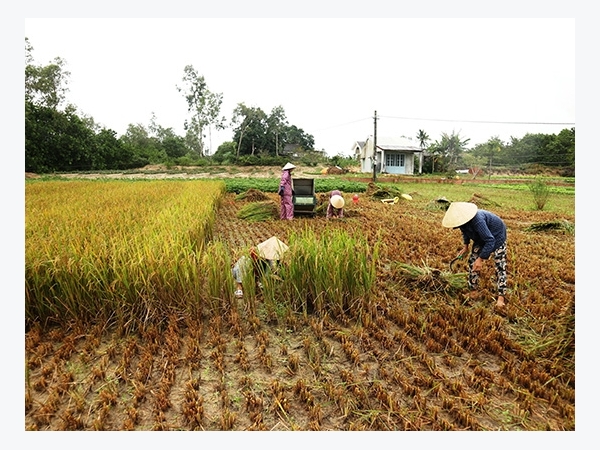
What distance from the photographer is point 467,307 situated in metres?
3.32

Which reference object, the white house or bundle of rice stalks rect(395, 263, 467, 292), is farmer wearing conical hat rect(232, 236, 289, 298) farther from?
the white house

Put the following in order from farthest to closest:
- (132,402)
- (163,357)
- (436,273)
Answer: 1. (436,273)
2. (163,357)
3. (132,402)

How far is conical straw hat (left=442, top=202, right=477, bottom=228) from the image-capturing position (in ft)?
9.89

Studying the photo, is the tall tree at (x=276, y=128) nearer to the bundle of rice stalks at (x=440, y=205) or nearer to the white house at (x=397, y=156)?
the white house at (x=397, y=156)

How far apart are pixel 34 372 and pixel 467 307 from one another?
11.5 feet

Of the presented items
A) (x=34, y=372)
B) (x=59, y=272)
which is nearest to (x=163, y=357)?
(x=34, y=372)

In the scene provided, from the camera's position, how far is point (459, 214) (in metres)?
3.06

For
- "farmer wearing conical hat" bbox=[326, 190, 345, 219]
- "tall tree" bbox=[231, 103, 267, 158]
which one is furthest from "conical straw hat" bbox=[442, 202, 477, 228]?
"tall tree" bbox=[231, 103, 267, 158]

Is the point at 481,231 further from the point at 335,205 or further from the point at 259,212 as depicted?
the point at 259,212

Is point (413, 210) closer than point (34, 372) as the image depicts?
No

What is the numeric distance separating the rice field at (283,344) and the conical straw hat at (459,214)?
0.77 m

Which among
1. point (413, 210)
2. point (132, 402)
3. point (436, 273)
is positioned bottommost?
point (132, 402)

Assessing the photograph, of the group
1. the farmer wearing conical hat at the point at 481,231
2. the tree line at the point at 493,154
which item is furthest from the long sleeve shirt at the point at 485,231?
the tree line at the point at 493,154

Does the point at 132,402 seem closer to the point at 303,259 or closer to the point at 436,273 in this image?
the point at 303,259
